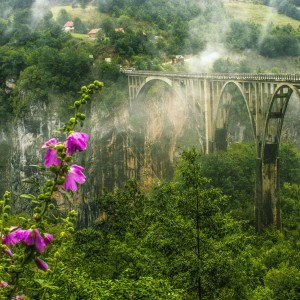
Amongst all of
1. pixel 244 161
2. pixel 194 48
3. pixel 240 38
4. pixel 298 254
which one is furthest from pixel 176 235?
pixel 240 38

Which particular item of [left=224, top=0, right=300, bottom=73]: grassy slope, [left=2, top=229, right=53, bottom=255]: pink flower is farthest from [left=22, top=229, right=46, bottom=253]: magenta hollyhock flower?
[left=224, top=0, right=300, bottom=73]: grassy slope

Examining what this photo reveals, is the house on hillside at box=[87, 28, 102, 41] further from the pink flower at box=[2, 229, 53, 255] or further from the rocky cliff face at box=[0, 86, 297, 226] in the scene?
the pink flower at box=[2, 229, 53, 255]

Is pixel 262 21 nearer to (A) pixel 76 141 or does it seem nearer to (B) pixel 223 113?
(B) pixel 223 113

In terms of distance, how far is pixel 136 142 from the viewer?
67500 millimetres

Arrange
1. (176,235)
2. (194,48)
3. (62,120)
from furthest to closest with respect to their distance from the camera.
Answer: (194,48), (62,120), (176,235)

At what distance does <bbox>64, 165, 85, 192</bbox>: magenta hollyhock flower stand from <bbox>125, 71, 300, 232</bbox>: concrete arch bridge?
27574mm

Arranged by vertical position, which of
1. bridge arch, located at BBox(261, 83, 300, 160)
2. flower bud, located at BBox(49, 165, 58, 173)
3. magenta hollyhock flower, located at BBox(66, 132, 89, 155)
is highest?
magenta hollyhock flower, located at BBox(66, 132, 89, 155)

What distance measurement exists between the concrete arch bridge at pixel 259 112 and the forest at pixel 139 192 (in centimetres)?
184

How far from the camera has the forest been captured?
4.74 meters

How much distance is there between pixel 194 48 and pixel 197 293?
238 feet

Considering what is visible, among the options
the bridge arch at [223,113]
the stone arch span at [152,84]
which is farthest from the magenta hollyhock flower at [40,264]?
the stone arch span at [152,84]

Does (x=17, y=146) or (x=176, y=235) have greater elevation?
(x=176, y=235)

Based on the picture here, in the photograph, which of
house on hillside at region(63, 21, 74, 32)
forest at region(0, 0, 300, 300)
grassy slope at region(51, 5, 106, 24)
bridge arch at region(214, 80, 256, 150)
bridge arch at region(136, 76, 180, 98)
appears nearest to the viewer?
forest at region(0, 0, 300, 300)

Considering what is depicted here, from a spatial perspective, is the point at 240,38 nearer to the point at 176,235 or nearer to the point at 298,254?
the point at 298,254
